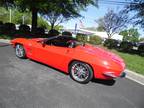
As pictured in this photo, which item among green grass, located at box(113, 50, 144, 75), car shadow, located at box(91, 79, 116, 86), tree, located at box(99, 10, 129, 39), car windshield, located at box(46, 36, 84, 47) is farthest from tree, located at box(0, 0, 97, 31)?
tree, located at box(99, 10, 129, 39)

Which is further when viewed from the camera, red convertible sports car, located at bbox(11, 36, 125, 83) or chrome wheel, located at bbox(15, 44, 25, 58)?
chrome wheel, located at bbox(15, 44, 25, 58)

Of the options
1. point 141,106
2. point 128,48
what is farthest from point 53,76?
point 128,48

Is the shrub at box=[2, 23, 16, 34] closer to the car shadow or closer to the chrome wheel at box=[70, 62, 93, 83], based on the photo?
the chrome wheel at box=[70, 62, 93, 83]

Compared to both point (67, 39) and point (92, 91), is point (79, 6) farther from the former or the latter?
point (92, 91)

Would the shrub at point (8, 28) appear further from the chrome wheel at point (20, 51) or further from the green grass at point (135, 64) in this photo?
the green grass at point (135, 64)

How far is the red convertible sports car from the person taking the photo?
5680 mm

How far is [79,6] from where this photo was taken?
1933 cm

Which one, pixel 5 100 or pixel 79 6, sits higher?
pixel 79 6

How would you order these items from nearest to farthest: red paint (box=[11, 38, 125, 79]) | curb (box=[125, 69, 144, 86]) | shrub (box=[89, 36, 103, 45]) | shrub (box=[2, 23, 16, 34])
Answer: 1. red paint (box=[11, 38, 125, 79])
2. curb (box=[125, 69, 144, 86])
3. shrub (box=[2, 23, 16, 34])
4. shrub (box=[89, 36, 103, 45])

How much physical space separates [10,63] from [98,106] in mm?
3775

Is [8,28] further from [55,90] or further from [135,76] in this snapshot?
[55,90]

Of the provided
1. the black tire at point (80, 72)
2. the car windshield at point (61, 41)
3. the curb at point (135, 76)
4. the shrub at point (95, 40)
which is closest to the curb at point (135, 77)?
the curb at point (135, 76)

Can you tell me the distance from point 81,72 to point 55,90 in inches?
45.3

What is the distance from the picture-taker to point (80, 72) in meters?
5.96
